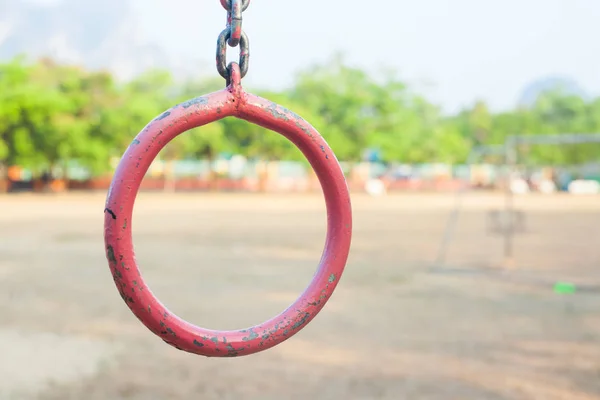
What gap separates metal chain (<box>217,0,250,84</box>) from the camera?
166 cm

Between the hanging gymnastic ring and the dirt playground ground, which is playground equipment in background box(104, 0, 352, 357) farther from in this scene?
the dirt playground ground

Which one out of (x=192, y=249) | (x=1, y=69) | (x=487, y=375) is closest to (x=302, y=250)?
(x=192, y=249)

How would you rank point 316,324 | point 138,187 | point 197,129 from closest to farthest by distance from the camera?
point 138,187 → point 316,324 → point 197,129

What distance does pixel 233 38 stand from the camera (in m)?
1.67

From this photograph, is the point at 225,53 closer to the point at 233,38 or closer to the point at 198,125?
the point at 233,38

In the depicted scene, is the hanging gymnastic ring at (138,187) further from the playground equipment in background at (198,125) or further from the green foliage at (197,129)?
the green foliage at (197,129)

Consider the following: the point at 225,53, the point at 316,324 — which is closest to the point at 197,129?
the point at 316,324

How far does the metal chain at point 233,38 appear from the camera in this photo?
1657 millimetres

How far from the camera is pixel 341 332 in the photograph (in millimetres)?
6453

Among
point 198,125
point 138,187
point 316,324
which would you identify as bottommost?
point 316,324

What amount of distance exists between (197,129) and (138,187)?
1512 inches

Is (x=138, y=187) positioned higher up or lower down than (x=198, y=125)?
lower down

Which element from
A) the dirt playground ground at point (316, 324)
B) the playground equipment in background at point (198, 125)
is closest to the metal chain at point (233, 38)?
the playground equipment in background at point (198, 125)

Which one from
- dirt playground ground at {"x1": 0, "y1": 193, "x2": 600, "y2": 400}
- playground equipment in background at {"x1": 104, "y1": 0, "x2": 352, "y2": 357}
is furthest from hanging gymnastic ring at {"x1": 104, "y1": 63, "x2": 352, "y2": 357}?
dirt playground ground at {"x1": 0, "y1": 193, "x2": 600, "y2": 400}
